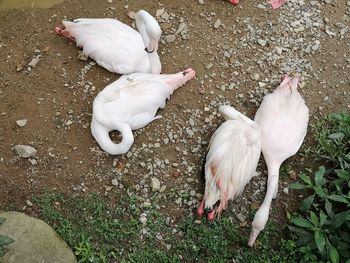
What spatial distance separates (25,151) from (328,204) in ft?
6.21

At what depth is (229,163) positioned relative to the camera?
3355 millimetres

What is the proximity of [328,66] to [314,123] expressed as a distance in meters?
0.52

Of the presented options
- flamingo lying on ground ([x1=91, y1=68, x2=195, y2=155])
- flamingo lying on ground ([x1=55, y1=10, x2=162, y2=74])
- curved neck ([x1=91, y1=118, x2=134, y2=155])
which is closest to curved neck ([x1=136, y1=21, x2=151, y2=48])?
flamingo lying on ground ([x1=55, y1=10, x2=162, y2=74])

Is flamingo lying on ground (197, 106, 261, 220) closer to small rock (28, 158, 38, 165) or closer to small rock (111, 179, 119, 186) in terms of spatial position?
small rock (111, 179, 119, 186)

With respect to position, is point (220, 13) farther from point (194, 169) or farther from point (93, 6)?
point (194, 169)

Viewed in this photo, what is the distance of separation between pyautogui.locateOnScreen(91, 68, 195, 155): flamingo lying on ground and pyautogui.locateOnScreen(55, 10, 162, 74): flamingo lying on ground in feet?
0.33

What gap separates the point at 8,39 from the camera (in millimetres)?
4035

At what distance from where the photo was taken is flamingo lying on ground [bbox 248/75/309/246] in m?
3.49

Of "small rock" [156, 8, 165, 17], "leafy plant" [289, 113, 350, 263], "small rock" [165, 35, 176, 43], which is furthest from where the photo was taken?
"small rock" [156, 8, 165, 17]

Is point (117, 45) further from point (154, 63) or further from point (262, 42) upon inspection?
point (262, 42)

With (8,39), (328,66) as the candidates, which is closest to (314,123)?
A: (328,66)

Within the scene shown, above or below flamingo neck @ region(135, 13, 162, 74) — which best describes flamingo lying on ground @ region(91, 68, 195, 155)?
below

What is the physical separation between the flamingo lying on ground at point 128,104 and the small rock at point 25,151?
0.40 m

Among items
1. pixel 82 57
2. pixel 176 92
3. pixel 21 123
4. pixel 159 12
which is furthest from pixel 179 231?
pixel 159 12
